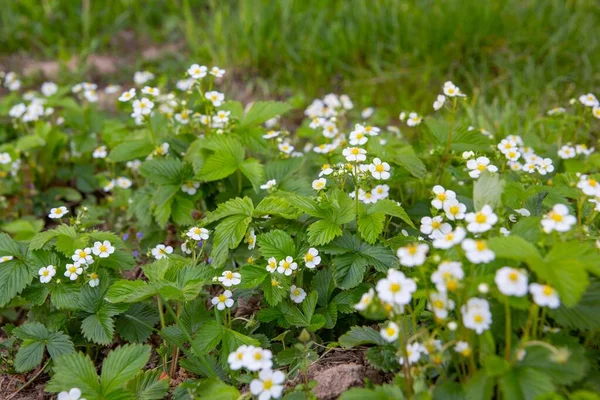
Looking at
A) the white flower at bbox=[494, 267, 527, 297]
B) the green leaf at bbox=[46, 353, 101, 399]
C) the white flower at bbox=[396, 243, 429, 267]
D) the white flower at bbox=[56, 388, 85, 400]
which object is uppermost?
the white flower at bbox=[494, 267, 527, 297]

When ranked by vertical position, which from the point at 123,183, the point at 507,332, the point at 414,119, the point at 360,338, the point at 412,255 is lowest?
the point at 123,183

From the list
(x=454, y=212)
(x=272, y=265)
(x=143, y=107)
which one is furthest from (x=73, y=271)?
(x=454, y=212)

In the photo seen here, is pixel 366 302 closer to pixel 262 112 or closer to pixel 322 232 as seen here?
pixel 322 232

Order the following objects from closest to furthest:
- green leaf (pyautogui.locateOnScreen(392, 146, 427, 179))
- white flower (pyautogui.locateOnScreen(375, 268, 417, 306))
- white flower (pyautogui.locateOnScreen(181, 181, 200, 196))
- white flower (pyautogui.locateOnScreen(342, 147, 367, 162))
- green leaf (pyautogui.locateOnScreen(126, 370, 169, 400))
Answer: white flower (pyautogui.locateOnScreen(375, 268, 417, 306))
green leaf (pyautogui.locateOnScreen(126, 370, 169, 400))
white flower (pyautogui.locateOnScreen(342, 147, 367, 162))
green leaf (pyautogui.locateOnScreen(392, 146, 427, 179))
white flower (pyautogui.locateOnScreen(181, 181, 200, 196))

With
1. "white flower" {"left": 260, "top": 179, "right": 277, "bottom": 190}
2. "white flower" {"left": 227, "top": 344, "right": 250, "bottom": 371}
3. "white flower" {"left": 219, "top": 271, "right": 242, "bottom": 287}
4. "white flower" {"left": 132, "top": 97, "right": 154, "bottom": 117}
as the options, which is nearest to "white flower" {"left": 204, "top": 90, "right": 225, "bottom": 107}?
"white flower" {"left": 132, "top": 97, "right": 154, "bottom": 117}

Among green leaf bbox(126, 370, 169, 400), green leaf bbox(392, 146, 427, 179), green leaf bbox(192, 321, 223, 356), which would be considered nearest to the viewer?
green leaf bbox(126, 370, 169, 400)

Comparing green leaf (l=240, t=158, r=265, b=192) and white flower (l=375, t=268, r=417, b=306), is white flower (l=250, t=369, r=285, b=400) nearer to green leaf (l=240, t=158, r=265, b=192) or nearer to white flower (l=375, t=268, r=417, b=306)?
white flower (l=375, t=268, r=417, b=306)

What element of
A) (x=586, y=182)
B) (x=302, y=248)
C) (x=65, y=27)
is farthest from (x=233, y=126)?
(x=65, y=27)

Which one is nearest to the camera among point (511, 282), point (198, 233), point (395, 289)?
point (511, 282)
